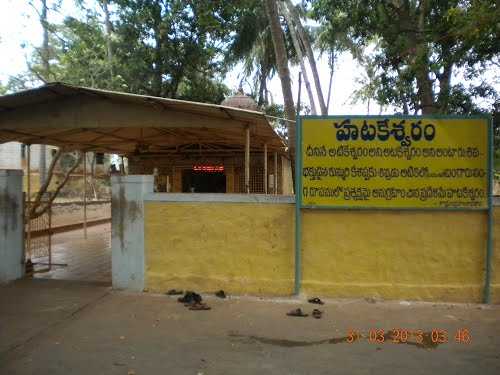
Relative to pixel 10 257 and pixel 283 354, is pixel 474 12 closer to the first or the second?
pixel 283 354

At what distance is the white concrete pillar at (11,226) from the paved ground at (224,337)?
0.69 m

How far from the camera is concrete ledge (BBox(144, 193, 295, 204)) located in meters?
5.95

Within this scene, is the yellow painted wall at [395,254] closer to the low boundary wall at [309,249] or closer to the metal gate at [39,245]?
the low boundary wall at [309,249]

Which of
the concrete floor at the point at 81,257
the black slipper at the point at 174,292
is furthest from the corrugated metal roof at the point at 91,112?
the concrete floor at the point at 81,257

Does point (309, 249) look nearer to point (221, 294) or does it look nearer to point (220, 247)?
point (220, 247)

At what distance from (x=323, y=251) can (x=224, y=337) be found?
1.94m

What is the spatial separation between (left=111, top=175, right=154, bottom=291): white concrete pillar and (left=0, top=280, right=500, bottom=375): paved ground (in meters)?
0.50

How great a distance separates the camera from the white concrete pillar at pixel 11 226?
662 centimetres

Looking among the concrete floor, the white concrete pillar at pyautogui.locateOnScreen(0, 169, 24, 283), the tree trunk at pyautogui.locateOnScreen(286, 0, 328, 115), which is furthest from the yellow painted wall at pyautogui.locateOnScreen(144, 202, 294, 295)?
the tree trunk at pyautogui.locateOnScreen(286, 0, 328, 115)

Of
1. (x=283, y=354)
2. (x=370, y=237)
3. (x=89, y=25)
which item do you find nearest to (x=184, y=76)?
(x=89, y=25)

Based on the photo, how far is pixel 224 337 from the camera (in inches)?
183

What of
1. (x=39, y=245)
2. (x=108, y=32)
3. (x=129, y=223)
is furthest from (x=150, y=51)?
(x=129, y=223)

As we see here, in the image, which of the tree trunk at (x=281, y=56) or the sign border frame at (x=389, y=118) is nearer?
the sign border frame at (x=389, y=118)
